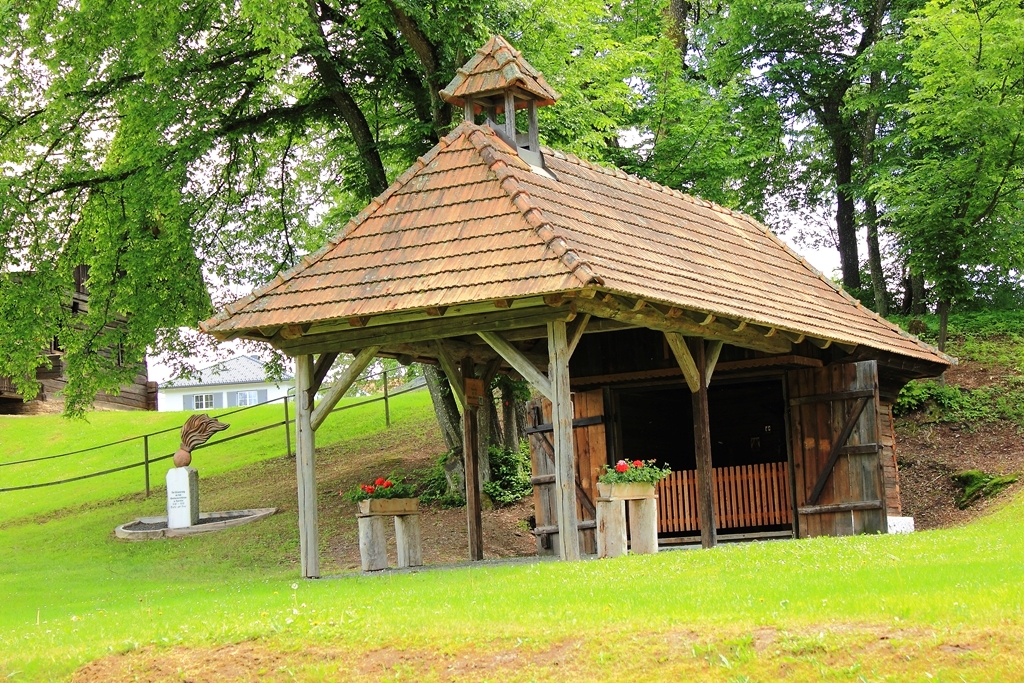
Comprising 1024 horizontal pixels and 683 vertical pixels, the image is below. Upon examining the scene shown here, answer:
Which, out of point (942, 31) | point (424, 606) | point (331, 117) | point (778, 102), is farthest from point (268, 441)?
point (424, 606)

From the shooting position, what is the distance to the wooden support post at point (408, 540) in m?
16.1

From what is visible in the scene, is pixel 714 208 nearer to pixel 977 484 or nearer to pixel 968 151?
pixel 977 484

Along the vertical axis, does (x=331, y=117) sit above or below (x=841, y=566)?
above

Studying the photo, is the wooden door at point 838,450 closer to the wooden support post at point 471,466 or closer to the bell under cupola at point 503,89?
the wooden support post at point 471,466

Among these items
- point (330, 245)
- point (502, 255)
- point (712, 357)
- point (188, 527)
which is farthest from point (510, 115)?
point (188, 527)

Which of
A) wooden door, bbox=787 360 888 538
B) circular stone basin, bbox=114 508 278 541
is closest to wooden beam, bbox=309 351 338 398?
wooden door, bbox=787 360 888 538

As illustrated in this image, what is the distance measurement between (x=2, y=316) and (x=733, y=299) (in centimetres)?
1322

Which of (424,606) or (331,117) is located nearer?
(424,606)

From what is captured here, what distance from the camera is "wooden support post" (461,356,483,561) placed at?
16.6m

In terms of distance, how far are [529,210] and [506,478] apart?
11.8 meters

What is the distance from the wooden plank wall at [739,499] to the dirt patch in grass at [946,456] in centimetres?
314

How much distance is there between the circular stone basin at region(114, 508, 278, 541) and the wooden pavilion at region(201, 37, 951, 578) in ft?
30.3

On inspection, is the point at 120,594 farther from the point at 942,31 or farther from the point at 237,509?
the point at 942,31

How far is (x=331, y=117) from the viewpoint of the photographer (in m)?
24.0
